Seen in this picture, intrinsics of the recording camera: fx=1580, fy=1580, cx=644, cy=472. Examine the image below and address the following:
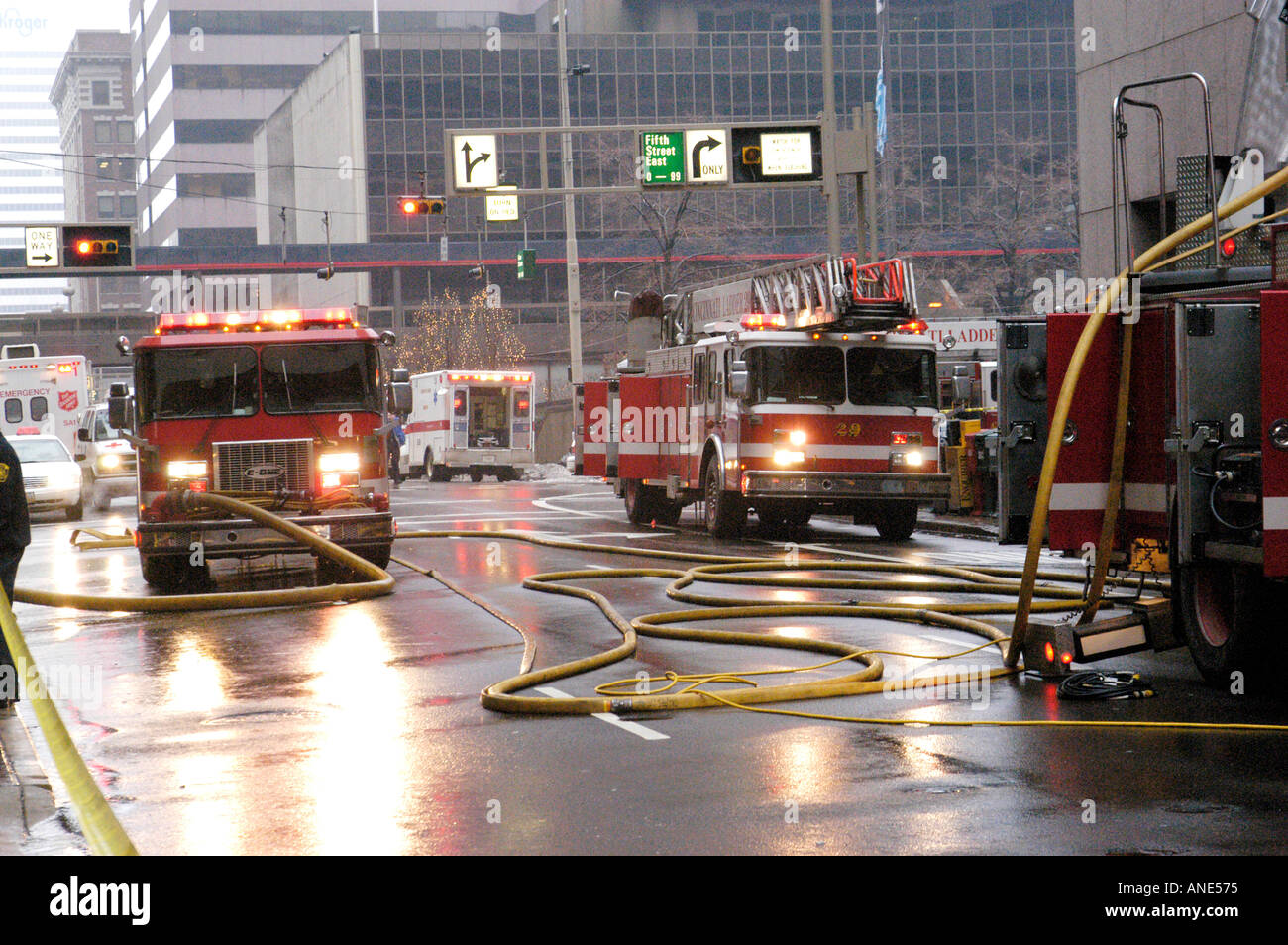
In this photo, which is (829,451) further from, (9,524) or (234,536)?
(9,524)

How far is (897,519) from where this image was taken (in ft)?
69.7

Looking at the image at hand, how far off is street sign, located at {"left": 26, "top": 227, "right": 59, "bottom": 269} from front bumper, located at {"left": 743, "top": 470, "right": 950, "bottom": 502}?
74.6 feet

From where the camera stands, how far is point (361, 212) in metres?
90.6

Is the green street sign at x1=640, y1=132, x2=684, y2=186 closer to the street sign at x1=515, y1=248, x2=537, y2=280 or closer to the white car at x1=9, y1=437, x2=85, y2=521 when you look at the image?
the white car at x1=9, y1=437, x2=85, y2=521

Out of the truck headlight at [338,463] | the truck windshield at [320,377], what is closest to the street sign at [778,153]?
the truck windshield at [320,377]

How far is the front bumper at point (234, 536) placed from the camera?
15516 mm

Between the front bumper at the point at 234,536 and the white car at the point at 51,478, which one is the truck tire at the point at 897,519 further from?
the white car at the point at 51,478

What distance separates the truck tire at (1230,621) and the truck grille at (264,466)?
9.88 meters

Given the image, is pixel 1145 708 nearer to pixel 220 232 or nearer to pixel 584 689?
pixel 584 689

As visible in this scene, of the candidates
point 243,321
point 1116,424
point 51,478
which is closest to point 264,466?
point 243,321

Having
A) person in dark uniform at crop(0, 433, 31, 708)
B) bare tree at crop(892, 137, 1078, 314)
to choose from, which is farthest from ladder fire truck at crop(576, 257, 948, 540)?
bare tree at crop(892, 137, 1078, 314)
